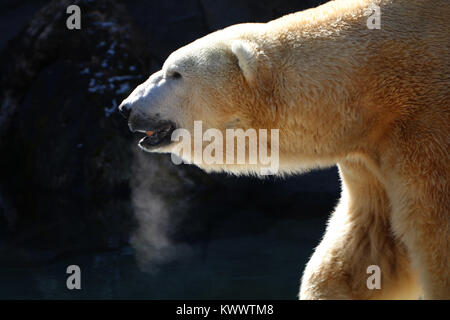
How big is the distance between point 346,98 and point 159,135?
0.79 metres

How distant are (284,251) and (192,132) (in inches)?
128

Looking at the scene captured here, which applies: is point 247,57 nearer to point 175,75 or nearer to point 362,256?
point 175,75

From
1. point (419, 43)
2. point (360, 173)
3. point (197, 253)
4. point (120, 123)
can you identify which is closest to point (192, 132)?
point (360, 173)

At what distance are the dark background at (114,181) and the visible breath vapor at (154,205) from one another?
0.01m

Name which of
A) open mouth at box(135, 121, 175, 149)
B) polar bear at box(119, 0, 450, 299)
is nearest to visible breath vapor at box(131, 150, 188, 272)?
open mouth at box(135, 121, 175, 149)

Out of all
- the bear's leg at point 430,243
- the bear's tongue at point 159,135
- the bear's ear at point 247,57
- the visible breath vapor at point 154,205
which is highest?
the visible breath vapor at point 154,205

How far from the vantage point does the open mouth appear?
2867mm

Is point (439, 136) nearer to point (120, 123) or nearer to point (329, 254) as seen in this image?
point (329, 254)

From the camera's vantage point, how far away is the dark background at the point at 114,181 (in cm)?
588

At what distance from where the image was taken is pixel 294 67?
269 cm

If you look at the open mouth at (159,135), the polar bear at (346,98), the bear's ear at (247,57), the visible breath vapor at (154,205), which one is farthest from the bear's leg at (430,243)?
the visible breath vapor at (154,205)

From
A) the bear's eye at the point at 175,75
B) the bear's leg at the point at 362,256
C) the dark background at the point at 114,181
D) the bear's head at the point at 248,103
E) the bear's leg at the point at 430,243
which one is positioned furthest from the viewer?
the dark background at the point at 114,181

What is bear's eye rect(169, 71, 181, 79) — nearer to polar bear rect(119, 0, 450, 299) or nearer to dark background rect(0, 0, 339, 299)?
polar bear rect(119, 0, 450, 299)

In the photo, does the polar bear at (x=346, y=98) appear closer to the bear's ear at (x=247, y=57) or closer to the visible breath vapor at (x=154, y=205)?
the bear's ear at (x=247, y=57)
